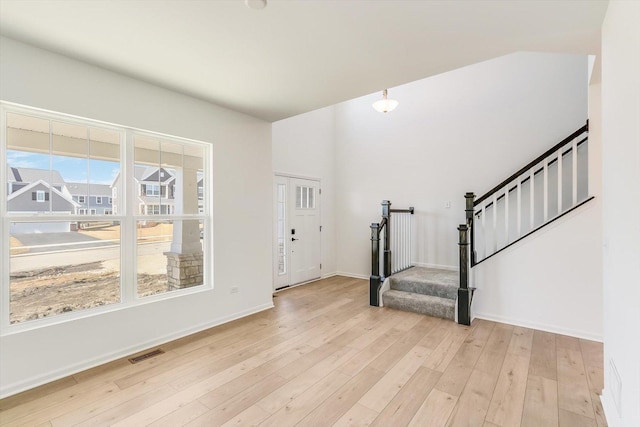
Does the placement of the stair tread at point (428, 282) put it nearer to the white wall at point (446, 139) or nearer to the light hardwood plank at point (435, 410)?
the white wall at point (446, 139)

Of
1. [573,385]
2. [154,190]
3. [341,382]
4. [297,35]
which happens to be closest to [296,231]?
[154,190]

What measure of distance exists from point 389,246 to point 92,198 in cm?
372

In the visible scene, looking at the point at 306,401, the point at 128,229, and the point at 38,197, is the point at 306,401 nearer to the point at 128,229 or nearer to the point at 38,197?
the point at 128,229

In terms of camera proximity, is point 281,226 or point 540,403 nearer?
point 540,403

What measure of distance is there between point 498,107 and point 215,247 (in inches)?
182

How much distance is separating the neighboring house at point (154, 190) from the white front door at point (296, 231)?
2.01 m

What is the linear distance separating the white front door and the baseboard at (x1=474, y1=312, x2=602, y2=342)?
2988mm

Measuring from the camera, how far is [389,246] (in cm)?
456

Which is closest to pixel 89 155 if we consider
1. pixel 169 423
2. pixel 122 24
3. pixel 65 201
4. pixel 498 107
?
pixel 65 201

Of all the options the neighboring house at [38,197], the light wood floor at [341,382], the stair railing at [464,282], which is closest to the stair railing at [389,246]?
the light wood floor at [341,382]

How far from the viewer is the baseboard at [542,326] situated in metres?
3.19

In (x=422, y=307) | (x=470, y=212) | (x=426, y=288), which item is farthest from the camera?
(x=426, y=288)

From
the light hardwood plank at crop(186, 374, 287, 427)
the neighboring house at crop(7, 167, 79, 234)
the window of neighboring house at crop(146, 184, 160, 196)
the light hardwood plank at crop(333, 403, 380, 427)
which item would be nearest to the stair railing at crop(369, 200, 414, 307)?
the light hardwood plank at crop(186, 374, 287, 427)

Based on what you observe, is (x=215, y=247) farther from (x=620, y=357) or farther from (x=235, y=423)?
(x=620, y=357)
